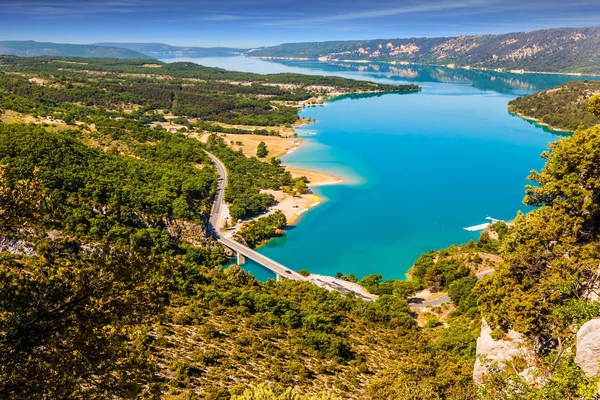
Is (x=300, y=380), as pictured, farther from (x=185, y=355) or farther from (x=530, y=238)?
(x=530, y=238)

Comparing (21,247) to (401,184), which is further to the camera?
(401,184)

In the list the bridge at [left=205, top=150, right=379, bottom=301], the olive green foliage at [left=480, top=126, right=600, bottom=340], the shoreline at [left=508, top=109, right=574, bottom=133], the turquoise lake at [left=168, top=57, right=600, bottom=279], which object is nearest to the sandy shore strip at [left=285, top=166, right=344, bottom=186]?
the turquoise lake at [left=168, top=57, right=600, bottom=279]

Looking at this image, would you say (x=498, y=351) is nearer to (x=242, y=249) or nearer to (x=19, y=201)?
(x=19, y=201)

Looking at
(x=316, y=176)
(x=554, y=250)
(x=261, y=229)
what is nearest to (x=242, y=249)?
(x=261, y=229)

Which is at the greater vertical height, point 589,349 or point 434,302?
point 589,349

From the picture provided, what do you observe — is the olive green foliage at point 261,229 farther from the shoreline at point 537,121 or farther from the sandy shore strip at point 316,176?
the shoreline at point 537,121

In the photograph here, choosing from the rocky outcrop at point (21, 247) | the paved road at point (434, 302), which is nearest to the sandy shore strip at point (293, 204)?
the paved road at point (434, 302)

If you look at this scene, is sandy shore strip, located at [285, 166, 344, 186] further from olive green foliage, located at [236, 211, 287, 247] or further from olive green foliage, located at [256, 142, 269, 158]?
olive green foliage, located at [236, 211, 287, 247]
